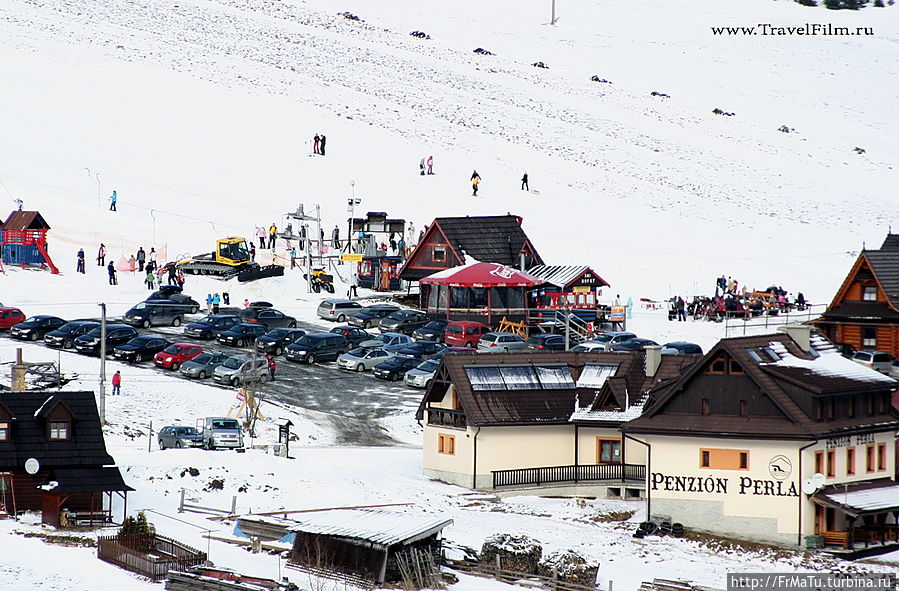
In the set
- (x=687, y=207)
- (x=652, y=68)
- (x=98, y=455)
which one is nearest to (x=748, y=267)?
(x=687, y=207)

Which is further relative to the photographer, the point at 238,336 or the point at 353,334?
the point at 353,334

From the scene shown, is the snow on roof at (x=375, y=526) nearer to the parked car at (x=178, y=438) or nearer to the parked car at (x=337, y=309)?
the parked car at (x=178, y=438)

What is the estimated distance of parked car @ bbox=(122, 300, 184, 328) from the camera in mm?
76562

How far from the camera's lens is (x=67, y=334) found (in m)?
69.0

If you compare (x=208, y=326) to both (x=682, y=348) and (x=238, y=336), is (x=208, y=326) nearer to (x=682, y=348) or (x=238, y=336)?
(x=238, y=336)

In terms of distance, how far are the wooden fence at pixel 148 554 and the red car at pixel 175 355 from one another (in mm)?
28843

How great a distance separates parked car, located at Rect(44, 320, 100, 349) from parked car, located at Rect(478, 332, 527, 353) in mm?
18800

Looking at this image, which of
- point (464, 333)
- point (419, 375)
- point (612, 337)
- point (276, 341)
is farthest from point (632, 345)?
point (276, 341)

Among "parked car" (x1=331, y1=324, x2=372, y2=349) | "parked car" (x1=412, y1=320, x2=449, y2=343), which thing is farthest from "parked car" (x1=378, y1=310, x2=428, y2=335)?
"parked car" (x1=331, y1=324, x2=372, y2=349)

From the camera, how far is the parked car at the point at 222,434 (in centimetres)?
5316

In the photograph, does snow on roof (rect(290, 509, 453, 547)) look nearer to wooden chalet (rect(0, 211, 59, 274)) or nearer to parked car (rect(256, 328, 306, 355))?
parked car (rect(256, 328, 306, 355))

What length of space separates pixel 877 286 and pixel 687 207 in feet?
149

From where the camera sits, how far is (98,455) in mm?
43719

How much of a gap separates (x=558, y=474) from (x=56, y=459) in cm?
1798
